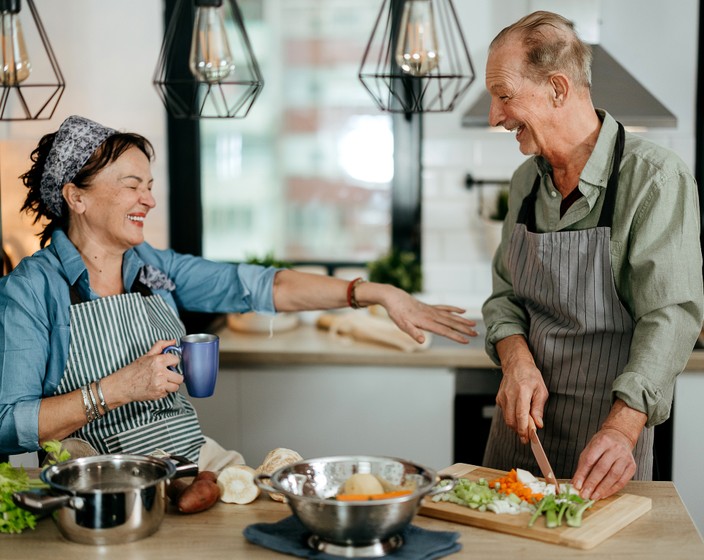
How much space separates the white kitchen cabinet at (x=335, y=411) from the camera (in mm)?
3514

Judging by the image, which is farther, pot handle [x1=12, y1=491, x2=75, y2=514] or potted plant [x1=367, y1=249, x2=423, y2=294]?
potted plant [x1=367, y1=249, x2=423, y2=294]

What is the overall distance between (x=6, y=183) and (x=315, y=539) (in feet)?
7.93

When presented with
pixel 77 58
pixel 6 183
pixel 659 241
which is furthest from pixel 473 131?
pixel 659 241

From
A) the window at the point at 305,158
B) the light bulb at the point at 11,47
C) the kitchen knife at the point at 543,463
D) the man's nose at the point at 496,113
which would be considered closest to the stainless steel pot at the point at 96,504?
the kitchen knife at the point at 543,463

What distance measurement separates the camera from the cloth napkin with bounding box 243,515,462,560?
164 cm

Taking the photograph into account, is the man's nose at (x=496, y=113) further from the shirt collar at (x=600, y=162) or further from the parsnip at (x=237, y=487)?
the parsnip at (x=237, y=487)

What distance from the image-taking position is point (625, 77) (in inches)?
142

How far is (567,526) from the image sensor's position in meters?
1.75

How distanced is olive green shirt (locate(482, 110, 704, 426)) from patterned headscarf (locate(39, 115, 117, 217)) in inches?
47.9

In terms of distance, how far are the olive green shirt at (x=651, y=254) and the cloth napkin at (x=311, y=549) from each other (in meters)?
0.57

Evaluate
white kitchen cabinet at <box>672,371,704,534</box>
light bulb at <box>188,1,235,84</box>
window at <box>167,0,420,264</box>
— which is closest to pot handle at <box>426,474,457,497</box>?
light bulb at <box>188,1,235,84</box>

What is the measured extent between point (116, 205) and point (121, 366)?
42 cm

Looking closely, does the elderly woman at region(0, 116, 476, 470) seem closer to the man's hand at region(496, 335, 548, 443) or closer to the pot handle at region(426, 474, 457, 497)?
the man's hand at region(496, 335, 548, 443)

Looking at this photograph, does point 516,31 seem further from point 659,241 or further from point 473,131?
point 473,131
